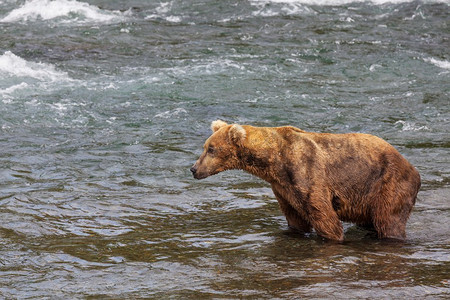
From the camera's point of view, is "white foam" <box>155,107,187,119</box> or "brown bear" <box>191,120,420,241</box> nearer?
"brown bear" <box>191,120,420,241</box>

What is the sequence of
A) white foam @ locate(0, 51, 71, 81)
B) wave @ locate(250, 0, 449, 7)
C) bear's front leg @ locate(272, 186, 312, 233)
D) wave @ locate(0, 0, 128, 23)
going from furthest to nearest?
wave @ locate(250, 0, 449, 7), wave @ locate(0, 0, 128, 23), white foam @ locate(0, 51, 71, 81), bear's front leg @ locate(272, 186, 312, 233)

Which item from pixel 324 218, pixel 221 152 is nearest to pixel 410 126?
pixel 324 218

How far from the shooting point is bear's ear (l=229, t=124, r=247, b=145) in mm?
6438

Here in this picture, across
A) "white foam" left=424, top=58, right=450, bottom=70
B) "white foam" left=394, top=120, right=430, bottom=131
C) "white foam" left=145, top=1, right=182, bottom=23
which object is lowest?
"white foam" left=394, top=120, right=430, bottom=131

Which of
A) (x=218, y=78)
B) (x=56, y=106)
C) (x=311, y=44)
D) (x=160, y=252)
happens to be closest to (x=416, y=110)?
(x=218, y=78)

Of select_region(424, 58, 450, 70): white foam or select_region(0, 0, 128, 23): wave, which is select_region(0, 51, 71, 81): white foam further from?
select_region(424, 58, 450, 70): white foam

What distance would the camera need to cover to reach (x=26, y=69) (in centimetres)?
1411

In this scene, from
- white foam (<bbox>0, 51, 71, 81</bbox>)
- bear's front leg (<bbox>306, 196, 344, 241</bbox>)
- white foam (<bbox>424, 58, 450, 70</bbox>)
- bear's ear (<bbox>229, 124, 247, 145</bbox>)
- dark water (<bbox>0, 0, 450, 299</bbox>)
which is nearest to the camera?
dark water (<bbox>0, 0, 450, 299</bbox>)

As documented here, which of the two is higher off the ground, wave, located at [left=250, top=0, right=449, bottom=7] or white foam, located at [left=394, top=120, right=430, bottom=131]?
wave, located at [left=250, top=0, right=449, bottom=7]

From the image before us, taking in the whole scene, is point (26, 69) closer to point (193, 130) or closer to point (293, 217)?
point (193, 130)

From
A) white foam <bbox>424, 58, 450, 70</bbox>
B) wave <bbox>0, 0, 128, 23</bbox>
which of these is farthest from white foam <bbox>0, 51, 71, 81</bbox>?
white foam <bbox>424, 58, 450, 70</bbox>

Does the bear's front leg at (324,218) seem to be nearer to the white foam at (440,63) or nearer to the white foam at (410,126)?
the white foam at (410,126)

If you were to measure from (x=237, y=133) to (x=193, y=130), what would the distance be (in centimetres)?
451

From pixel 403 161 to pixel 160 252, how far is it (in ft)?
7.92
